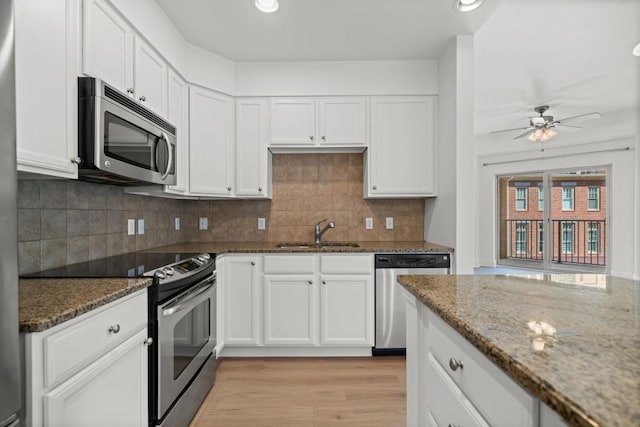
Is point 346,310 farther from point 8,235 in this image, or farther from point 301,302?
point 8,235

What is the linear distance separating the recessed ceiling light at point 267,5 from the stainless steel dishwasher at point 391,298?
192 centimetres

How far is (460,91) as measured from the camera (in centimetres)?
270

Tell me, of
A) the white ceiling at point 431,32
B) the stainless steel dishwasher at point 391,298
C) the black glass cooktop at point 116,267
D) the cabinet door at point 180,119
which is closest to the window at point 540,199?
the white ceiling at point 431,32

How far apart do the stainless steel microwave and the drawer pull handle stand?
1.58 metres

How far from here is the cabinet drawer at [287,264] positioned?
284 cm

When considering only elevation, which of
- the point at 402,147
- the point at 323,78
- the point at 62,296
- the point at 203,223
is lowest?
the point at 62,296

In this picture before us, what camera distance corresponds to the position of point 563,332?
29.9 inches

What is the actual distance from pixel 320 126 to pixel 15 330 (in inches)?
104

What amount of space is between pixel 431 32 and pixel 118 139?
227 centimetres

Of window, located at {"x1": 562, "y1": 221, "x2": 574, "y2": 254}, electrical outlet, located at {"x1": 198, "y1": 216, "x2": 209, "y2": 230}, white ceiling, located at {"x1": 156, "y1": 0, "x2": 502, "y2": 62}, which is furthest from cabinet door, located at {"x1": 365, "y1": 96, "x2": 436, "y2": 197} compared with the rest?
window, located at {"x1": 562, "y1": 221, "x2": 574, "y2": 254}

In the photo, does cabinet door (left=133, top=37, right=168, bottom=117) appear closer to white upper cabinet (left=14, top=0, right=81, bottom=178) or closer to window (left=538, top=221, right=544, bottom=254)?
white upper cabinet (left=14, top=0, right=81, bottom=178)

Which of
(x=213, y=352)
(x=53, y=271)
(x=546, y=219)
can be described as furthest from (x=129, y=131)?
(x=546, y=219)

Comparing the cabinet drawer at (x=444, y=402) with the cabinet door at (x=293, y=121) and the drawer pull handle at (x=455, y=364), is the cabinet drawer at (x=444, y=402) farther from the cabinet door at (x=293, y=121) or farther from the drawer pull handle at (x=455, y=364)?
the cabinet door at (x=293, y=121)

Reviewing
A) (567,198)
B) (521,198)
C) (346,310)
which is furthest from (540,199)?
(346,310)
